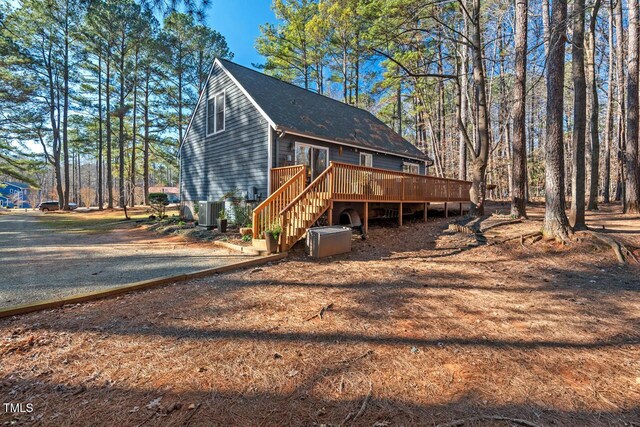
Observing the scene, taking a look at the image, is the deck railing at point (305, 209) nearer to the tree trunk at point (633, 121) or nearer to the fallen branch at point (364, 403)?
the fallen branch at point (364, 403)

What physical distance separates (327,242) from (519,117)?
7922 mm

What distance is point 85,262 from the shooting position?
5.74m

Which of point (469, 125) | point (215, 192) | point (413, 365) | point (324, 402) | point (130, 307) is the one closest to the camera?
point (324, 402)

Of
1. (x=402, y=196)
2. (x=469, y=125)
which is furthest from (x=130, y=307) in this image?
(x=469, y=125)

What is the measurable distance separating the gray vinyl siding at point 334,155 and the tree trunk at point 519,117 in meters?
5.73

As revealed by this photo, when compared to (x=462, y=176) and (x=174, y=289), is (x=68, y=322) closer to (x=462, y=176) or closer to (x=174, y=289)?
(x=174, y=289)

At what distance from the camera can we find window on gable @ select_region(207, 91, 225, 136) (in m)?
12.5

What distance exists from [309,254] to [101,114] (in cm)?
2612

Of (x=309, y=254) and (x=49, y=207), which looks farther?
(x=49, y=207)

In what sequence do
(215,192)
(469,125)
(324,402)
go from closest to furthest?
1. (324,402)
2. (215,192)
3. (469,125)

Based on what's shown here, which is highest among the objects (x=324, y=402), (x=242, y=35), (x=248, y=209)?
(x=242, y=35)

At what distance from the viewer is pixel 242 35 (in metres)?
21.0

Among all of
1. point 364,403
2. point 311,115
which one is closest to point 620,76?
point 311,115

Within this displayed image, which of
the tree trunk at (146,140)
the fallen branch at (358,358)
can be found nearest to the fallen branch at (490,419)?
the fallen branch at (358,358)
